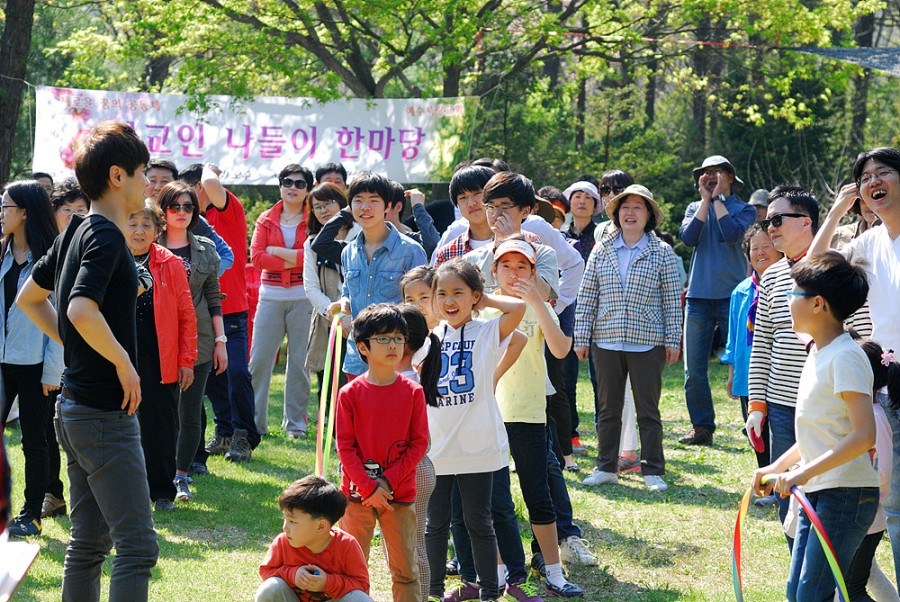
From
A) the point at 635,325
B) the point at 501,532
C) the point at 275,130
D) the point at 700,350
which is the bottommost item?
the point at 501,532

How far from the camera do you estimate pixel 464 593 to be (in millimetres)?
5066

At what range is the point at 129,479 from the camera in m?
3.84

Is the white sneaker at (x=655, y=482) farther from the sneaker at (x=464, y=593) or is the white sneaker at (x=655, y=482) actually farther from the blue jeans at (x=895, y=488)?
the blue jeans at (x=895, y=488)

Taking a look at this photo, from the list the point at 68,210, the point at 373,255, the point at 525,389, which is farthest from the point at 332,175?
the point at 525,389

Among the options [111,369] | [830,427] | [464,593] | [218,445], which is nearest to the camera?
[111,369]

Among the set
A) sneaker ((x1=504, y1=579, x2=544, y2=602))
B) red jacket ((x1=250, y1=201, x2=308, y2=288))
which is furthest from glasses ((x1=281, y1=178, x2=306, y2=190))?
sneaker ((x1=504, y1=579, x2=544, y2=602))

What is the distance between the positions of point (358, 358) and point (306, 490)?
188 cm

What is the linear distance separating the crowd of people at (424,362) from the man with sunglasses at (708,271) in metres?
1.17

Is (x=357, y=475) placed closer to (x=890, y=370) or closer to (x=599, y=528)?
(x=890, y=370)

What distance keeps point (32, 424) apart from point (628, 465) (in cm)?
424

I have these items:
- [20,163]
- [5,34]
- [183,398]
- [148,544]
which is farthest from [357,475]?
[20,163]

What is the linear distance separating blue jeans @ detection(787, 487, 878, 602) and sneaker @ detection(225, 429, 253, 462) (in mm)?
5022

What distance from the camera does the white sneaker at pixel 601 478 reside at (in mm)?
7500

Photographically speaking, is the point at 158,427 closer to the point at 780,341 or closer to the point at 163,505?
the point at 163,505
